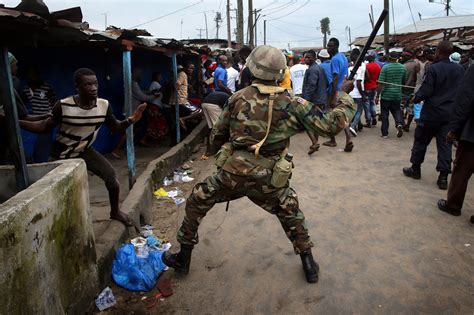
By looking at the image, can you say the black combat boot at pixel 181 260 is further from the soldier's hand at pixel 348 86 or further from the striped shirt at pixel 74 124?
the soldier's hand at pixel 348 86

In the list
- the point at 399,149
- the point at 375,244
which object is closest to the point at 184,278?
the point at 375,244

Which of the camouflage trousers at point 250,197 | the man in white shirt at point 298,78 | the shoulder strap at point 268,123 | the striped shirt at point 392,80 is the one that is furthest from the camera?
the man in white shirt at point 298,78

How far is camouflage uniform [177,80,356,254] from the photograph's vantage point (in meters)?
3.01

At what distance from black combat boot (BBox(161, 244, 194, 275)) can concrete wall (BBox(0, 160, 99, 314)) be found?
620 mm

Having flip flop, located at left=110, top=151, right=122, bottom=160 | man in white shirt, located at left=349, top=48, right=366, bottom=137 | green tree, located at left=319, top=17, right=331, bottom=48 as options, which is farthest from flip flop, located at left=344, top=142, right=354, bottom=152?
green tree, located at left=319, top=17, right=331, bottom=48

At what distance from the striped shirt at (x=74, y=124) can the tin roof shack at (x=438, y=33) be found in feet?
38.7

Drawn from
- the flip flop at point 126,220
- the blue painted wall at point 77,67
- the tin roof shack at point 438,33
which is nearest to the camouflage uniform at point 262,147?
the flip flop at point 126,220

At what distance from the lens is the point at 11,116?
113 inches

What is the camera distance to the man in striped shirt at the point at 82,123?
348 cm

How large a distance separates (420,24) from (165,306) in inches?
830

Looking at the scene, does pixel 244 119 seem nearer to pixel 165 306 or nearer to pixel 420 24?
pixel 165 306

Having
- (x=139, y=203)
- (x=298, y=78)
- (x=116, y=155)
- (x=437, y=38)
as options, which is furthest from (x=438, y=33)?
(x=139, y=203)

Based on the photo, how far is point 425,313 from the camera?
287 cm

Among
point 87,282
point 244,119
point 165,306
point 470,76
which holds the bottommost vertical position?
point 165,306
